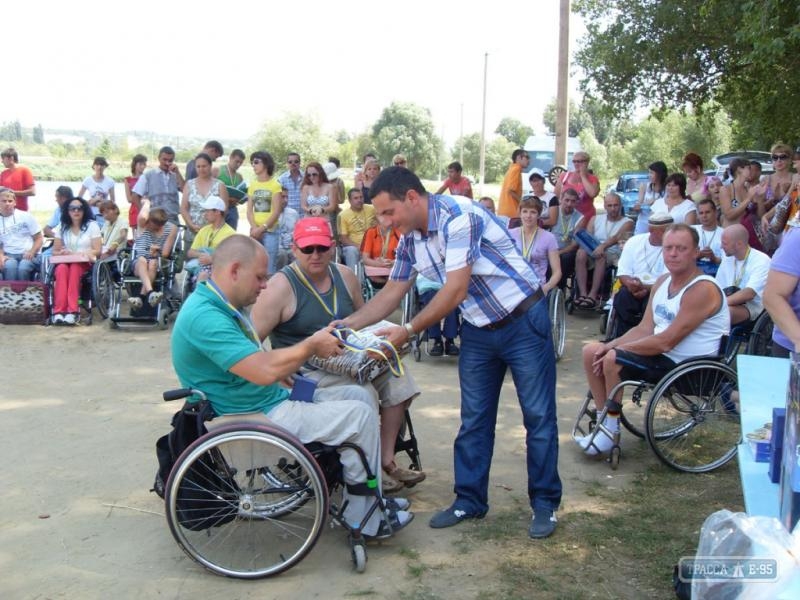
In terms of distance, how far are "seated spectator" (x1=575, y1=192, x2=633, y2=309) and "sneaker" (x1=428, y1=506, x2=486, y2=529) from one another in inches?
214

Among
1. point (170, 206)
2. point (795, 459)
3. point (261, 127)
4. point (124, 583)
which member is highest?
point (261, 127)

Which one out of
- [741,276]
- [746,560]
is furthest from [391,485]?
[741,276]

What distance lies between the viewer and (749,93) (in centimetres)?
1248

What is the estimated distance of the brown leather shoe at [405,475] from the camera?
4.41 metres

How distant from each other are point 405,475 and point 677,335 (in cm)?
174

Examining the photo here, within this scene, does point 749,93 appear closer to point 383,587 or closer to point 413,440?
point 413,440

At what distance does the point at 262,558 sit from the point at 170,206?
24.8 ft

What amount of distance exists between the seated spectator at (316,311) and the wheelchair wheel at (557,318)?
335 cm

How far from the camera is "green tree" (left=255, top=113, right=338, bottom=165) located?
152 feet

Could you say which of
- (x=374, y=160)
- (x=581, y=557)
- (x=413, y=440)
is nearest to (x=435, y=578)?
(x=581, y=557)

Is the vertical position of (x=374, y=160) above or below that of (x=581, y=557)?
above

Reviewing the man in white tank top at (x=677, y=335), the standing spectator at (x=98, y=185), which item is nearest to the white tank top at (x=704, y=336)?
the man in white tank top at (x=677, y=335)

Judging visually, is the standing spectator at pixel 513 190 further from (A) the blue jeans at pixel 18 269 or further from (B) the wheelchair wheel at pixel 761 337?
(A) the blue jeans at pixel 18 269

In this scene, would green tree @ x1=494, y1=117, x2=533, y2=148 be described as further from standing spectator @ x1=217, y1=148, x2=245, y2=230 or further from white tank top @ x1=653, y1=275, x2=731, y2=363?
white tank top @ x1=653, y1=275, x2=731, y2=363
